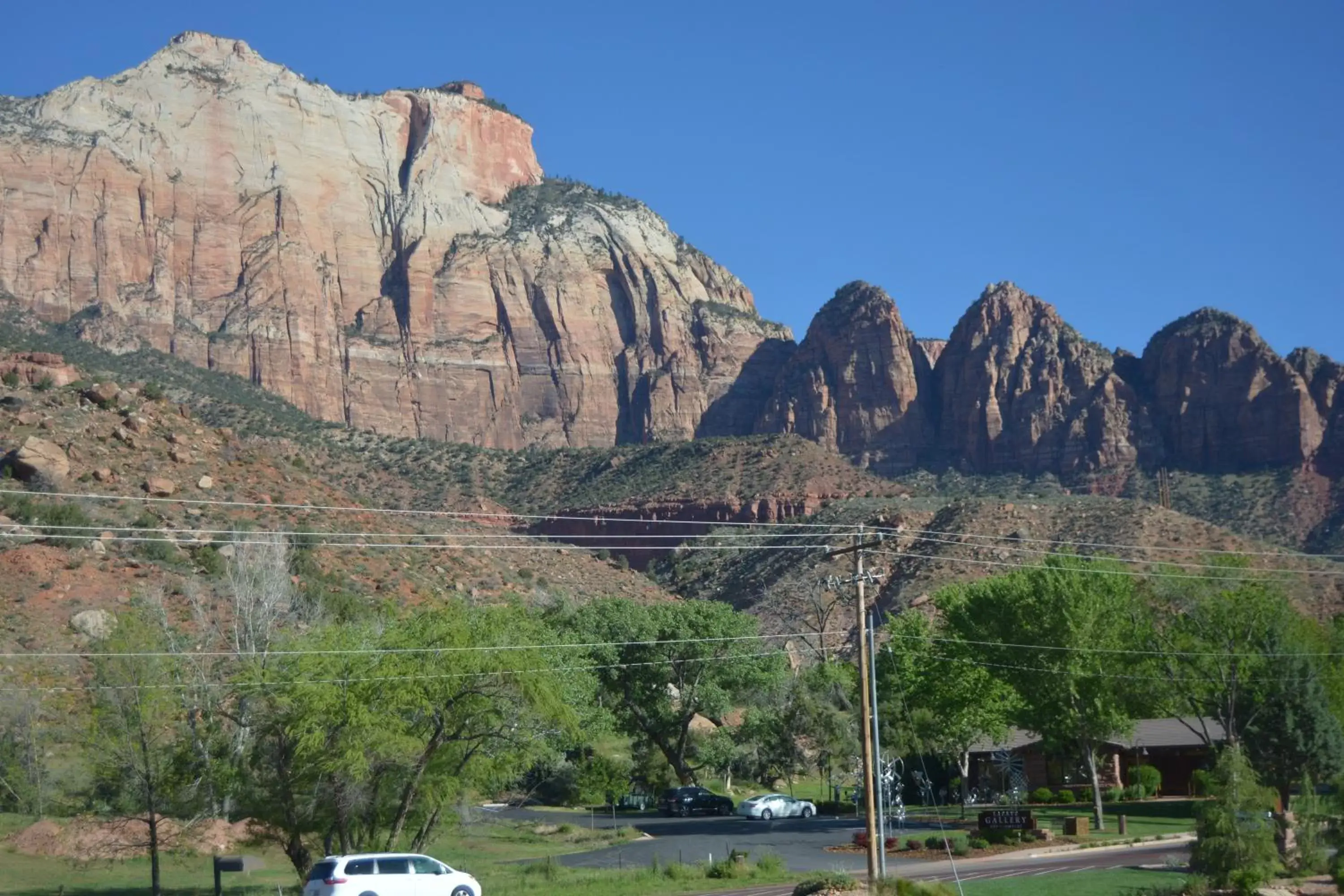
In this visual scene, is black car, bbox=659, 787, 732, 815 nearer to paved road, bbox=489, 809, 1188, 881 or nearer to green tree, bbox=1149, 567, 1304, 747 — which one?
paved road, bbox=489, 809, 1188, 881

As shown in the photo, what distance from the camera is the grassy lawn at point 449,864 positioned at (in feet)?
126

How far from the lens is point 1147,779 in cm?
6769

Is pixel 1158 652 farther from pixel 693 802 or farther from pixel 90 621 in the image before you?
pixel 90 621

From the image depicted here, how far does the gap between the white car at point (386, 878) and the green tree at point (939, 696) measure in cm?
3263

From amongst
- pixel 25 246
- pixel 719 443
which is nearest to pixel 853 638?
pixel 719 443

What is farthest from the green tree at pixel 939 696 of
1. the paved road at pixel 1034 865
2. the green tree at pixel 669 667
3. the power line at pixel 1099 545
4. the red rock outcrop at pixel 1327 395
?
the red rock outcrop at pixel 1327 395

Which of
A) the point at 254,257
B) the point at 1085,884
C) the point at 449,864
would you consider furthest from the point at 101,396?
the point at 254,257

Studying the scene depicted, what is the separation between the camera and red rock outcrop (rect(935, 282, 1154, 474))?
17912 centimetres

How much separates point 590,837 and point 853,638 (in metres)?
39.6

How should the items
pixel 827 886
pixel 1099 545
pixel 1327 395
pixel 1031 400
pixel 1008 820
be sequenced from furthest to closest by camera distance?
1. pixel 1031 400
2. pixel 1327 395
3. pixel 1099 545
4. pixel 1008 820
5. pixel 827 886

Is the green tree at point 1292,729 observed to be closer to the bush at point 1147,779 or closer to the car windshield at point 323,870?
the bush at point 1147,779

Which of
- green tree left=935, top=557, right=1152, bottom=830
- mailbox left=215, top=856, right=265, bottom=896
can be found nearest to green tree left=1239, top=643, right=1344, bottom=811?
green tree left=935, top=557, right=1152, bottom=830

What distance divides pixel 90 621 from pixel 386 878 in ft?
96.1

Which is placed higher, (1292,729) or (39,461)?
(39,461)
